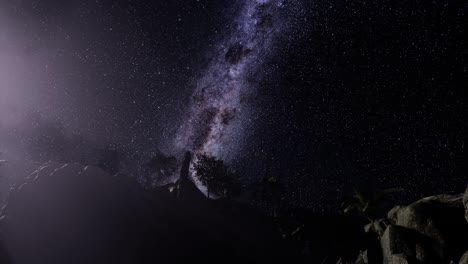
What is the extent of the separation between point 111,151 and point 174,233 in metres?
51.5

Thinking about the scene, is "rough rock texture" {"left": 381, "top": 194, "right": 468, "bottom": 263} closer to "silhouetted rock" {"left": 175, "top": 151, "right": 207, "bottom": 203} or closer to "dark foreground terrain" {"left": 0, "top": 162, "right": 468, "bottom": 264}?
"dark foreground terrain" {"left": 0, "top": 162, "right": 468, "bottom": 264}

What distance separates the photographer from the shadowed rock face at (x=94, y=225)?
34719 millimetres

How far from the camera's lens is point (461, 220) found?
20.7 metres

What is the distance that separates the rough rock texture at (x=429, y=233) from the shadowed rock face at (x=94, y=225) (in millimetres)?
23834

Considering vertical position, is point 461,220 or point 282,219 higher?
point 282,219

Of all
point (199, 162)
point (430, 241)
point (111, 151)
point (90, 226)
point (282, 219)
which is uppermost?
point (111, 151)

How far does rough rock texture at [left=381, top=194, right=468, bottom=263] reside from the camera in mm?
19922

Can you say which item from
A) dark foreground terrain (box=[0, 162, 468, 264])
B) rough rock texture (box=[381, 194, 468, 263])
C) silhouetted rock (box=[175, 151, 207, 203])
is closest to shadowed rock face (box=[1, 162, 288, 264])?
dark foreground terrain (box=[0, 162, 468, 264])

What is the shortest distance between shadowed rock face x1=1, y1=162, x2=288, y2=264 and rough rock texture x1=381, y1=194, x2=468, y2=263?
2383cm

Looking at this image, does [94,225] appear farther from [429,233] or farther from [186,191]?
[429,233]

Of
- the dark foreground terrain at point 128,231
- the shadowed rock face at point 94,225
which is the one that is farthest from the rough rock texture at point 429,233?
the shadowed rock face at point 94,225

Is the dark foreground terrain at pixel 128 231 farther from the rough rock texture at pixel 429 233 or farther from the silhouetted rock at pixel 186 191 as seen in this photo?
the silhouetted rock at pixel 186 191

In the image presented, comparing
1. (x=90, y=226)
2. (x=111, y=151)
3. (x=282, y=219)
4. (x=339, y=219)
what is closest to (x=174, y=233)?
(x=90, y=226)

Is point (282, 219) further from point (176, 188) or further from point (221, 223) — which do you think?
point (176, 188)
